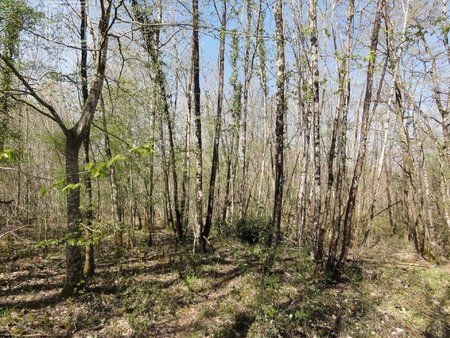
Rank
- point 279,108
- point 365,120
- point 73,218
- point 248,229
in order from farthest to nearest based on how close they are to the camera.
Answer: point 248,229
point 279,108
point 365,120
point 73,218

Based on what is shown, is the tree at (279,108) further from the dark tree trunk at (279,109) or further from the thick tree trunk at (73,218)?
the thick tree trunk at (73,218)

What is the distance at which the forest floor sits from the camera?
4410mm

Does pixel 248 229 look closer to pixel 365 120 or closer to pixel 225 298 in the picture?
pixel 225 298

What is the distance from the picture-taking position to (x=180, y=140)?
8.40m

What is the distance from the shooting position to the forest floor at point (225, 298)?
14.5 feet

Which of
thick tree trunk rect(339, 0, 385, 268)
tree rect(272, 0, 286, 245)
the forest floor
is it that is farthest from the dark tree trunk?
thick tree trunk rect(339, 0, 385, 268)

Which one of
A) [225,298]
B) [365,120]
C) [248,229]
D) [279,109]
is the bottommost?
[225,298]

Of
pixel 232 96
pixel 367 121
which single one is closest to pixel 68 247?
pixel 367 121

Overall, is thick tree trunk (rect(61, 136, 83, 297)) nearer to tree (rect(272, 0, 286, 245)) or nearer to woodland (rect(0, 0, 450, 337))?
woodland (rect(0, 0, 450, 337))

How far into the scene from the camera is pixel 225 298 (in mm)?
5273

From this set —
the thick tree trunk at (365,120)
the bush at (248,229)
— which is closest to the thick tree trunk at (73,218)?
the thick tree trunk at (365,120)

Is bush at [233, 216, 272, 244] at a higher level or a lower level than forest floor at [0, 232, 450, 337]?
higher

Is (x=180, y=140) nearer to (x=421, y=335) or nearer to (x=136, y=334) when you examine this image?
(x=136, y=334)

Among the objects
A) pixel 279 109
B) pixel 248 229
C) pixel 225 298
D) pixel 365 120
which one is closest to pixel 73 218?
pixel 225 298
